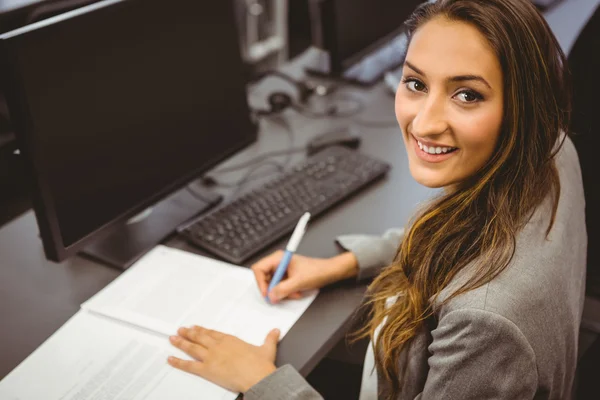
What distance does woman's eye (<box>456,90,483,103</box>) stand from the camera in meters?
0.80

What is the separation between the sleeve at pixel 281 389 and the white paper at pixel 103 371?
0.13ft

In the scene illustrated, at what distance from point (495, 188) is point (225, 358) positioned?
47 cm

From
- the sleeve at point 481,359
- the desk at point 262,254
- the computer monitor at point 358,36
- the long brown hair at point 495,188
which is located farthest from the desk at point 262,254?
the computer monitor at point 358,36

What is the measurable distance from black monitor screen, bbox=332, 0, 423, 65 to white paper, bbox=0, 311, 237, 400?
1031mm

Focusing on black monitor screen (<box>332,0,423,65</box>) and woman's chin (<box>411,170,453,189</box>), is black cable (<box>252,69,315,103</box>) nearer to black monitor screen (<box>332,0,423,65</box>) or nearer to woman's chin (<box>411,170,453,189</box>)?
black monitor screen (<box>332,0,423,65</box>)

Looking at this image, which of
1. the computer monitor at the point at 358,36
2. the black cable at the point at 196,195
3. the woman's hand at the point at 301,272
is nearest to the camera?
the woman's hand at the point at 301,272

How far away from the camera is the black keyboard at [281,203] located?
118 cm

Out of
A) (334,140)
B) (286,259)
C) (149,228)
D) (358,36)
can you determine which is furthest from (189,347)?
(358,36)

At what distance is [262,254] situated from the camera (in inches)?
46.2

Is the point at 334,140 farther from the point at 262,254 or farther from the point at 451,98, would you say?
the point at 451,98

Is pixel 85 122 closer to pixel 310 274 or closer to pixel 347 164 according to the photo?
pixel 310 274

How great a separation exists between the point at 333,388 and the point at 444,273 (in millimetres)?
487

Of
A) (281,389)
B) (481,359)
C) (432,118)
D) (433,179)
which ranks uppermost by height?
(432,118)

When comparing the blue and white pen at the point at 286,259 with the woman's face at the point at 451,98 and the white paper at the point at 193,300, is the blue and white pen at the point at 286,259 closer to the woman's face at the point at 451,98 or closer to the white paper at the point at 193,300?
the white paper at the point at 193,300
